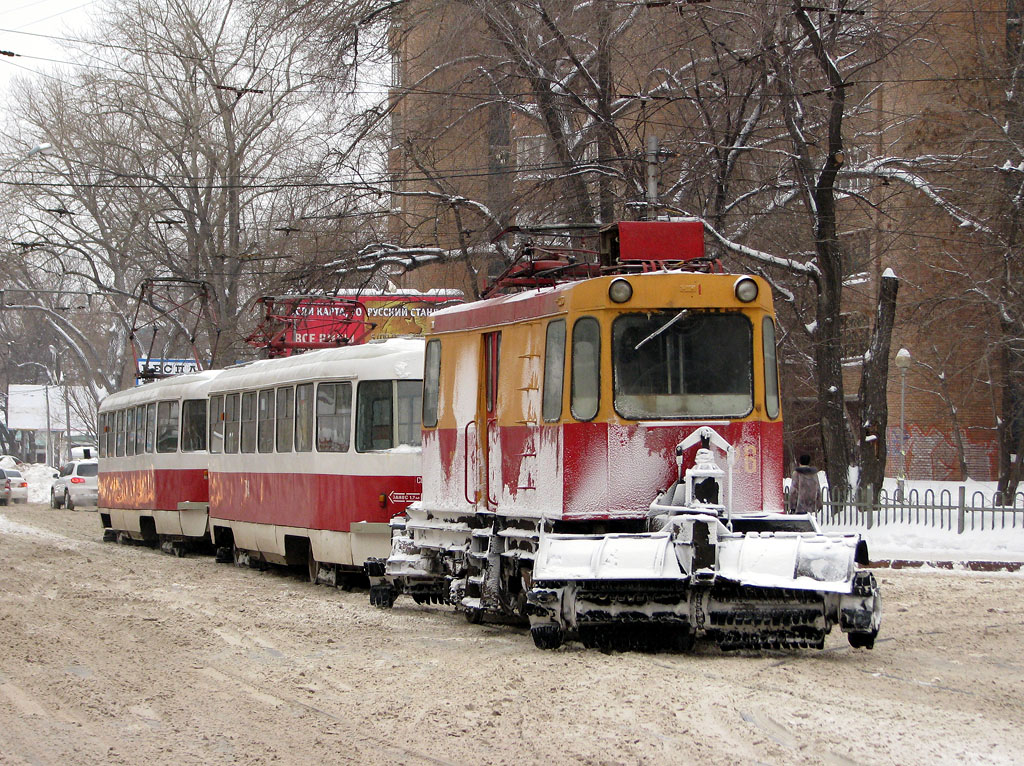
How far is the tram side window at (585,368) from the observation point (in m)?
10.8

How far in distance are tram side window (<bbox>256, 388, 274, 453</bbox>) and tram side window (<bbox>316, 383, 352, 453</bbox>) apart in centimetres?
203

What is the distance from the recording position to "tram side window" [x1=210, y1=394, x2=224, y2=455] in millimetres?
21969

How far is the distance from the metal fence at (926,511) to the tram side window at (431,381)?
11.0m

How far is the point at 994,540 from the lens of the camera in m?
20.8

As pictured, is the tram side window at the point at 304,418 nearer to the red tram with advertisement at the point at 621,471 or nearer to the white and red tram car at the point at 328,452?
the white and red tram car at the point at 328,452

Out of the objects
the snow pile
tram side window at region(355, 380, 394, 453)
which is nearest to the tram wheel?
tram side window at region(355, 380, 394, 453)

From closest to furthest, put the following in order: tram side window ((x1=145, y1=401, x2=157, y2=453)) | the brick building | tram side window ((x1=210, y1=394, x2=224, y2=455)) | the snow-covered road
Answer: the snow-covered road → tram side window ((x1=210, y1=394, x2=224, y2=455)) → the brick building → tram side window ((x1=145, y1=401, x2=157, y2=453))

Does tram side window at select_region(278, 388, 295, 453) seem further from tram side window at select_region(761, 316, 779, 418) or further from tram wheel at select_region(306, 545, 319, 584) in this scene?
tram side window at select_region(761, 316, 779, 418)

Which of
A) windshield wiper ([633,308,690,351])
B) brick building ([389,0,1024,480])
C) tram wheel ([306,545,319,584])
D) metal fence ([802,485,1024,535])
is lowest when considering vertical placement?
tram wheel ([306,545,319,584])

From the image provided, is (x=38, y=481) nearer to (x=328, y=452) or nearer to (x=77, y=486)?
(x=77, y=486)

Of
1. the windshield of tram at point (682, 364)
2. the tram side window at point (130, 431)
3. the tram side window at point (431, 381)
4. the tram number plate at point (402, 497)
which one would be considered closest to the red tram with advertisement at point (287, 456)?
the tram number plate at point (402, 497)

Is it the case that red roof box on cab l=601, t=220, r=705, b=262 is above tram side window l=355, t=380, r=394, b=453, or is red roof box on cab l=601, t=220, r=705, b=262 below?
above

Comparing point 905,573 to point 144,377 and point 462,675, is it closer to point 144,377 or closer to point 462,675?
point 462,675

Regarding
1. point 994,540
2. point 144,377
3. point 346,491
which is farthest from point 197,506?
point 994,540
